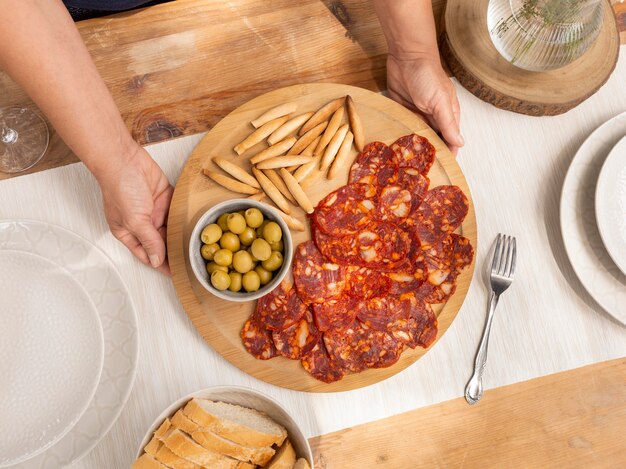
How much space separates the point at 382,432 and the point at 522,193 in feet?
1.83

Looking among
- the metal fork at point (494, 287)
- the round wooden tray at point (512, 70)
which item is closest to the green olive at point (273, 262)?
the metal fork at point (494, 287)

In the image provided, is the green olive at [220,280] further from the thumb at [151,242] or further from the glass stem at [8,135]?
the glass stem at [8,135]

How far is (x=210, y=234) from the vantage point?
3.18 ft

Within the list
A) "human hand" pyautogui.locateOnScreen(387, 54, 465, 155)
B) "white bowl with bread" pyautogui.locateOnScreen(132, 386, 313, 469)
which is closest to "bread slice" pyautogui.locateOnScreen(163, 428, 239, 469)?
"white bowl with bread" pyautogui.locateOnScreen(132, 386, 313, 469)

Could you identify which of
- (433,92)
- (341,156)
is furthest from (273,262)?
(433,92)

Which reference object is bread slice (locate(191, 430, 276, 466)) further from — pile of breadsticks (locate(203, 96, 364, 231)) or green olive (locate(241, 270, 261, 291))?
pile of breadsticks (locate(203, 96, 364, 231))

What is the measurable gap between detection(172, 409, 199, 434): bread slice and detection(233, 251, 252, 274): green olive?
252mm

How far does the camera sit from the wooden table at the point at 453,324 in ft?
3.49

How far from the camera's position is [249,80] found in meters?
1.14

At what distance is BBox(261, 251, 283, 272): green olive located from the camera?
3.20 ft

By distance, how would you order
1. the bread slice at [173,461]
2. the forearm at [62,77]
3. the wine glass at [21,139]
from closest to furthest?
the forearm at [62,77]
the bread slice at [173,461]
the wine glass at [21,139]

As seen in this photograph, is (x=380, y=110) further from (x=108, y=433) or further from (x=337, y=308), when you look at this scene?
(x=108, y=433)

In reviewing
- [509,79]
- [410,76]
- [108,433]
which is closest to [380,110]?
[410,76]

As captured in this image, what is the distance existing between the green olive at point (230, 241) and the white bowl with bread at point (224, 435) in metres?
0.24
